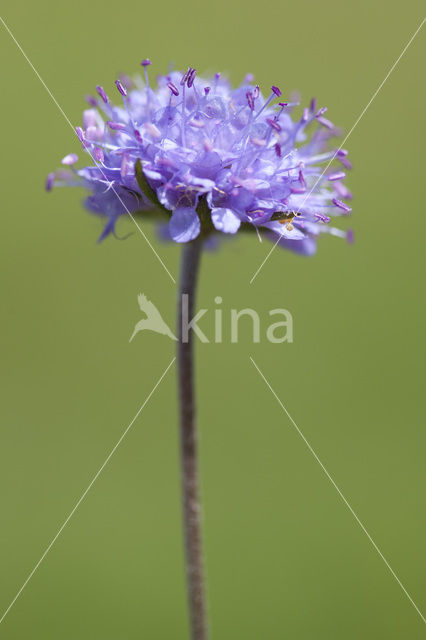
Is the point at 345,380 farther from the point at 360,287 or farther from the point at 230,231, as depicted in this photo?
the point at 230,231

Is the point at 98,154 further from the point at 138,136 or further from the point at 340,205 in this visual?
the point at 340,205

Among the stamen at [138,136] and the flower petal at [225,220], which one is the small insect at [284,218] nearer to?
the flower petal at [225,220]

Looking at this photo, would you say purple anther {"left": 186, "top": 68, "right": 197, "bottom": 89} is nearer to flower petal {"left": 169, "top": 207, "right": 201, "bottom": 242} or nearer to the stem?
flower petal {"left": 169, "top": 207, "right": 201, "bottom": 242}

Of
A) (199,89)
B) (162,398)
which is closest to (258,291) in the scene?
(162,398)

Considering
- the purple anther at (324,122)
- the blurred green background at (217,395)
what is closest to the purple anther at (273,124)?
the purple anther at (324,122)
